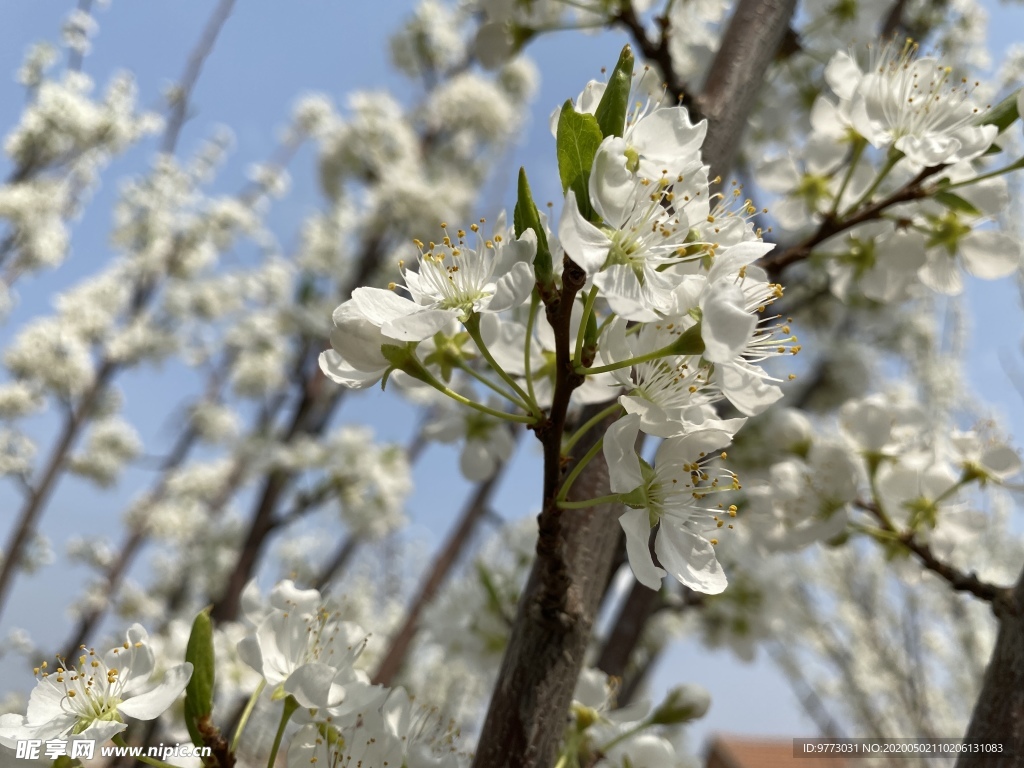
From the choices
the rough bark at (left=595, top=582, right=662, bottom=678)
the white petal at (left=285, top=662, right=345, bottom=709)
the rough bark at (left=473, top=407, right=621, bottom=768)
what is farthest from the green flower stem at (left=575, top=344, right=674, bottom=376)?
the rough bark at (left=595, top=582, right=662, bottom=678)

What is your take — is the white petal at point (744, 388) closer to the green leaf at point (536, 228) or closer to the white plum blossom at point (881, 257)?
the green leaf at point (536, 228)

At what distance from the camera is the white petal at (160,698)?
24.7 inches

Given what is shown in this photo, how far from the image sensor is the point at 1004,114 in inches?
35.4

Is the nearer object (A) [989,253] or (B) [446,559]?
(A) [989,253]

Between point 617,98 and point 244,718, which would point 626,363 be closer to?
point 617,98

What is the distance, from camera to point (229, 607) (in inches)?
126

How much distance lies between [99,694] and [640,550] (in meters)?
0.52

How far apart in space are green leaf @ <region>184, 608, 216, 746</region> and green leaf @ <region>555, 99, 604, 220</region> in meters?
0.47

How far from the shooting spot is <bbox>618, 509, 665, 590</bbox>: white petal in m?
0.56

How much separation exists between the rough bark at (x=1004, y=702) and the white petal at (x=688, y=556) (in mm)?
546

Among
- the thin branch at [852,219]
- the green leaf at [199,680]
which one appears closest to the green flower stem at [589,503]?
the green leaf at [199,680]

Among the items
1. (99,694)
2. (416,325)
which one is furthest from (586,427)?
(99,694)

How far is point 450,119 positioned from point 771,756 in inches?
314

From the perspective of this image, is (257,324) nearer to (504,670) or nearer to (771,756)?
(504,670)
